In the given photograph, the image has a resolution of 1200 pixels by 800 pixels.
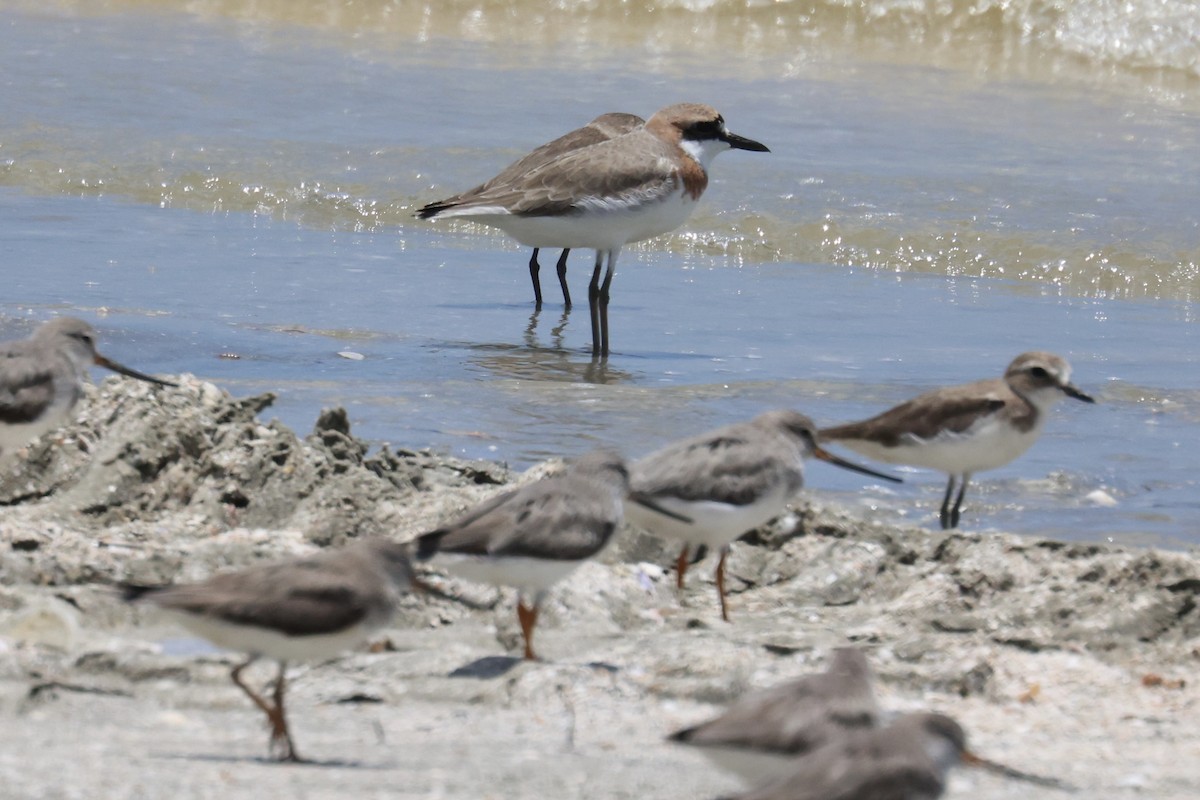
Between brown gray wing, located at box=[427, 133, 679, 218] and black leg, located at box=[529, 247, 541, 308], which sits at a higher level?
brown gray wing, located at box=[427, 133, 679, 218]

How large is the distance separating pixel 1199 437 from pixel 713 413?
221cm

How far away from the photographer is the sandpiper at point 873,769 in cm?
329

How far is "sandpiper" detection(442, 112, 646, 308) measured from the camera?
38.0 feet

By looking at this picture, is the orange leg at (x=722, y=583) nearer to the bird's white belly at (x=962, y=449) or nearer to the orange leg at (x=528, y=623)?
the orange leg at (x=528, y=623)

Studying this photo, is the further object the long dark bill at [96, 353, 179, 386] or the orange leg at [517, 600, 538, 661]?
the long dark bill at [96, 353, 179, 386]

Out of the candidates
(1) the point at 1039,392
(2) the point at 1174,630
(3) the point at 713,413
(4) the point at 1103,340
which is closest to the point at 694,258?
(4) the point at 1103,340

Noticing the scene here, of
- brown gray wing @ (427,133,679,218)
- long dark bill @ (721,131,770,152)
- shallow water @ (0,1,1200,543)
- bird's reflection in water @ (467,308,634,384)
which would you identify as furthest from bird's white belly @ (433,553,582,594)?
long dark bill @ (721,131,770,152)

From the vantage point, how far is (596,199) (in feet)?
37.0

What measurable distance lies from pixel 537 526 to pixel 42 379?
7.22ft

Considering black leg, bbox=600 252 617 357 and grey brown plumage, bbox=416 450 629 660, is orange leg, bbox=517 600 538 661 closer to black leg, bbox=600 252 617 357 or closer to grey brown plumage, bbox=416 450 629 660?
grey brown plumage, bbox=416 450 629 660

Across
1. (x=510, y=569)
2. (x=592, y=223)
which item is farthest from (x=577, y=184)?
(x=510, y=569)

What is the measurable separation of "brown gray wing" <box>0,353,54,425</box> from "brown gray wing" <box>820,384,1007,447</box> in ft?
8.92

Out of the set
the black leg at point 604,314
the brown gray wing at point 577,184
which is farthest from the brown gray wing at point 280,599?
the brown gray wing at point 577,184

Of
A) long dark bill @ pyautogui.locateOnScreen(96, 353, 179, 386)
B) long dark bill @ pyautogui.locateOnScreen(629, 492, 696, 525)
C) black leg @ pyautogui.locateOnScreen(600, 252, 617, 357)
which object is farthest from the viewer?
black leg @ pyautogui.locateOnScreen(600, 252, 617, 357)
